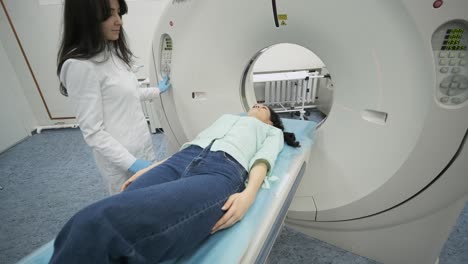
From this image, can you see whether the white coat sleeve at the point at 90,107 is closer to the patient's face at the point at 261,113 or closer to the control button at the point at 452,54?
the patient's face at the point at 261,113

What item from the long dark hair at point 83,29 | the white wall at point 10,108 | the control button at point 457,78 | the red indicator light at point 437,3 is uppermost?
the long dark hair at point 83,29

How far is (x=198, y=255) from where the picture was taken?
26.8 inches

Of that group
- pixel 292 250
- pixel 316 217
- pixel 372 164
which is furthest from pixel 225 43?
pixel 292 250

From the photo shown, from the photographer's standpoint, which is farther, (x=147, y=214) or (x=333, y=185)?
(x=333, y=185)

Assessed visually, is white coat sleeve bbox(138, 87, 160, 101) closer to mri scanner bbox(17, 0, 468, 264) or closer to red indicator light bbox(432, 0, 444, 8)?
mri scanner bbox(17, 0, 468, 264)

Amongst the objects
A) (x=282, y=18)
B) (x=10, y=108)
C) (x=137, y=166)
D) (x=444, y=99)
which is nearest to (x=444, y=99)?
(x=444, y=99)

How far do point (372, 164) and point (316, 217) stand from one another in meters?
0.44

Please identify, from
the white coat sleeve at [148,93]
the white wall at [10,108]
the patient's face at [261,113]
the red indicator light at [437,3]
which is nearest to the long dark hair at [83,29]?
the white coat sleeve at [148,93]

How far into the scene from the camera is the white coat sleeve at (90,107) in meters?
0.89

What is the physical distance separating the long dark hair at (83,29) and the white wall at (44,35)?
193cm

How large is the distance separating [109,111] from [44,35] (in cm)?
262

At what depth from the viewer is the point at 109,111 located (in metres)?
1.03

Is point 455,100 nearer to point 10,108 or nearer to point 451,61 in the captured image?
point 451,61

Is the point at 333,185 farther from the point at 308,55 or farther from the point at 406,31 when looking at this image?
the point at 308,55
